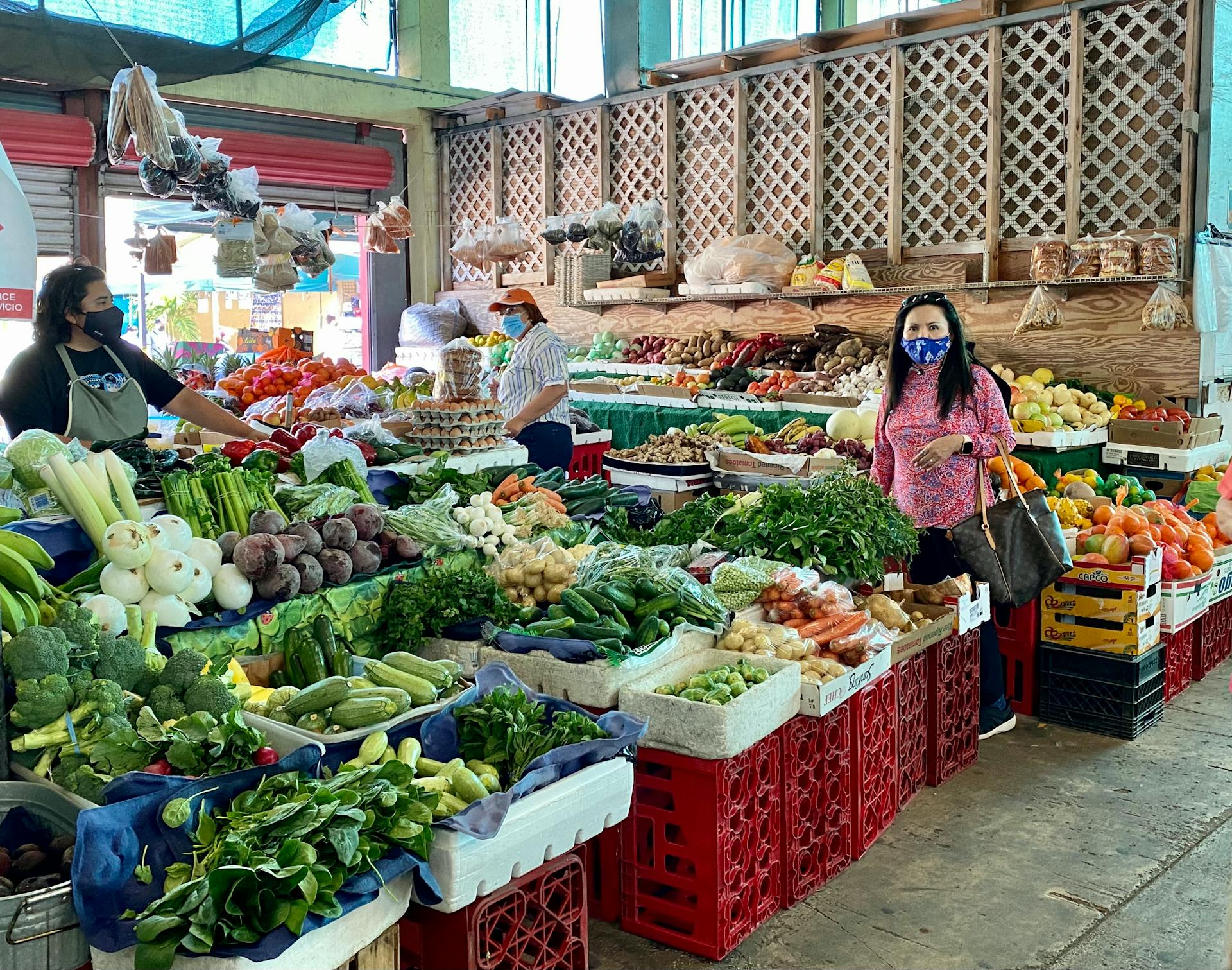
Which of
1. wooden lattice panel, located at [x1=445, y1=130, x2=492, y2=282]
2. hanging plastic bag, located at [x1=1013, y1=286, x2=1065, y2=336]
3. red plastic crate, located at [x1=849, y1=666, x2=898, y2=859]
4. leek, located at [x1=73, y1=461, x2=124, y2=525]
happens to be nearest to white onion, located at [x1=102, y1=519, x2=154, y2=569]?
leek, located at [x1=73, y1=461, x2=124, y2=525]

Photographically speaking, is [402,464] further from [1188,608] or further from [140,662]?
[1188,608]

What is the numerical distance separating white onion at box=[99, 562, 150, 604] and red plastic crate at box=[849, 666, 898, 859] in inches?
81.9

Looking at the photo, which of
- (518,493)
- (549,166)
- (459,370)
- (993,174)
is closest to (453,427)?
(518,493)

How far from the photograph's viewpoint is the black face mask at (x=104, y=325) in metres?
4.49

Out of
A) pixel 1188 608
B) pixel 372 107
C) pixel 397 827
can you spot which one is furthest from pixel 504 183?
pixel 397 827

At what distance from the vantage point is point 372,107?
11578mm

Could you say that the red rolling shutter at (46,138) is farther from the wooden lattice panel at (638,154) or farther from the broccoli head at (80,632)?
the broccoli head at (80,632)

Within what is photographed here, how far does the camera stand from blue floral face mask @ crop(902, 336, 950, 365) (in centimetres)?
451

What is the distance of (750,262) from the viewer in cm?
936

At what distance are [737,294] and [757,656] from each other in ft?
20.7

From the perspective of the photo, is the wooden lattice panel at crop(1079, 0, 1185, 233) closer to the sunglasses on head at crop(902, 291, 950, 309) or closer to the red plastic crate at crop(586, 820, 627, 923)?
the sunglasses on head at crop(902, 291, 950, 309)

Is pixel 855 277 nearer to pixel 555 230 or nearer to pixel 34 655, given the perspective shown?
pixel 555 230

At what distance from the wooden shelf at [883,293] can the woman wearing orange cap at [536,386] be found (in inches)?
95.6

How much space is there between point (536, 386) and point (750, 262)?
11.1ft
